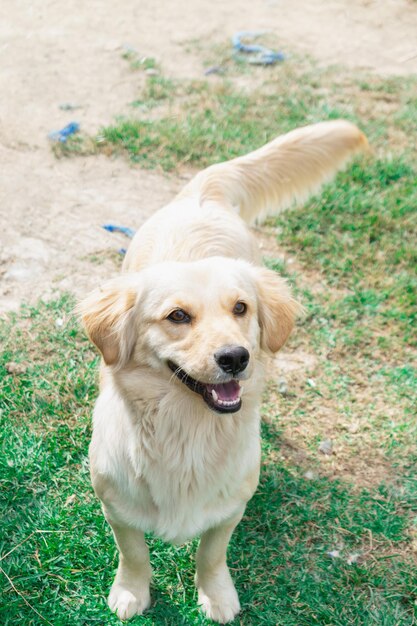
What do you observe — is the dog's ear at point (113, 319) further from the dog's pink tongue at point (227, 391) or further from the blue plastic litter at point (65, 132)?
the blue plastic litter at point (65, 132)

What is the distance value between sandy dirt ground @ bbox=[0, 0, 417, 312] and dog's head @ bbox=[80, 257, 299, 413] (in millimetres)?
1821

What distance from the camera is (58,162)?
17.9ft

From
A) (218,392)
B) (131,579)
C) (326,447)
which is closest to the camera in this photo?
(218,392)

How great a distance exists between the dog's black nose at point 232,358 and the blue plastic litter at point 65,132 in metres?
3.89

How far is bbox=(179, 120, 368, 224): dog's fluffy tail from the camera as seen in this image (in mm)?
3725

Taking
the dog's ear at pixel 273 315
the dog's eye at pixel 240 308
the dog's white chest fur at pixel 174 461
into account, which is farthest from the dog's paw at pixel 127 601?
the dog's eye at pixel 240 308

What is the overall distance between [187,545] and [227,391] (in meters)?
1.14

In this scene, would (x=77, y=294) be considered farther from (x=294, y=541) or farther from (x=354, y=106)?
(x=354, y=106)

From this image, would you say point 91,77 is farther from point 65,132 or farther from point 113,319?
point 113,319

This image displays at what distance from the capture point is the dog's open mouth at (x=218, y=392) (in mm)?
2381

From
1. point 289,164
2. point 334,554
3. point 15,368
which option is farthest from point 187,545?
point 289,164

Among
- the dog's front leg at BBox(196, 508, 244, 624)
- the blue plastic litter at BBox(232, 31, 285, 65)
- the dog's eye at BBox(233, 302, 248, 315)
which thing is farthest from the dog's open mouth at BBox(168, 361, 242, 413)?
the blue plastic litter at BBox(232, 31, 285, 65)

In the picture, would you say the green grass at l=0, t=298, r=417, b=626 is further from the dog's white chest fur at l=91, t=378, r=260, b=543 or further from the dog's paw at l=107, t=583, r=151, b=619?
the dog's white chest fur at l=91, t=378, r=260, b=543

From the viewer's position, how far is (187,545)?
3.19m
